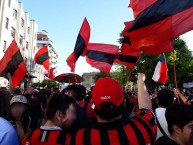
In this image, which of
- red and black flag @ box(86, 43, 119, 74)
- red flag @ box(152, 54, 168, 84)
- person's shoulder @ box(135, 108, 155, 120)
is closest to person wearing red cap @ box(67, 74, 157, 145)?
person's shoulder @ box(135, 108, 155, 120)

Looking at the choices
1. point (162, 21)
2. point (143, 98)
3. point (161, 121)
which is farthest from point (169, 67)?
point (143, 98)

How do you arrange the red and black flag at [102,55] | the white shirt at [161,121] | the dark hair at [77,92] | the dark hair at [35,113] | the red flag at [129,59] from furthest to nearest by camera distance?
the red and black flag at [102,55] → the red flag at [129,59] → the dark hair at [35,113] → the dark hair at [77,92] → the white shirt at [161,121]

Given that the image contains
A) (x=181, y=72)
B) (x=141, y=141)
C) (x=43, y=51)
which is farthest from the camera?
(x=181, y=72)

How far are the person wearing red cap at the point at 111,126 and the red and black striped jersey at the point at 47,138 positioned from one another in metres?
0.33

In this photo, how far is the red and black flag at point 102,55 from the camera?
24.9ft

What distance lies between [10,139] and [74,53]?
5594 millimetres

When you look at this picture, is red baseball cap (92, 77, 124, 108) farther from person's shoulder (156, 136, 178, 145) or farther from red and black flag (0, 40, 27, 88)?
red and black flag (0, 40, 27, 88)

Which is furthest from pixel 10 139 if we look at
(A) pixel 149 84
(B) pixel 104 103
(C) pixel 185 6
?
(A) pixel 149 84

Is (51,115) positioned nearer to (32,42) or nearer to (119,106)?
(119,106)

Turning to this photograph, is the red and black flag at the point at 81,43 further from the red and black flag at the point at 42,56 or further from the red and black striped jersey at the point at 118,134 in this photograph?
the red and black striped jersey at the point at 118,134

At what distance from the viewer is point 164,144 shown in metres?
2.47

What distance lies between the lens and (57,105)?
2.84 metres

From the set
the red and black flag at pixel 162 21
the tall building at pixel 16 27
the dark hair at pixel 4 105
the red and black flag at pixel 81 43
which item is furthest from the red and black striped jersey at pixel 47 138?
the tall building at pixel 16 27

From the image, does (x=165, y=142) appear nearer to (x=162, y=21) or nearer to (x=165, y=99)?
(x=165, y=99)
